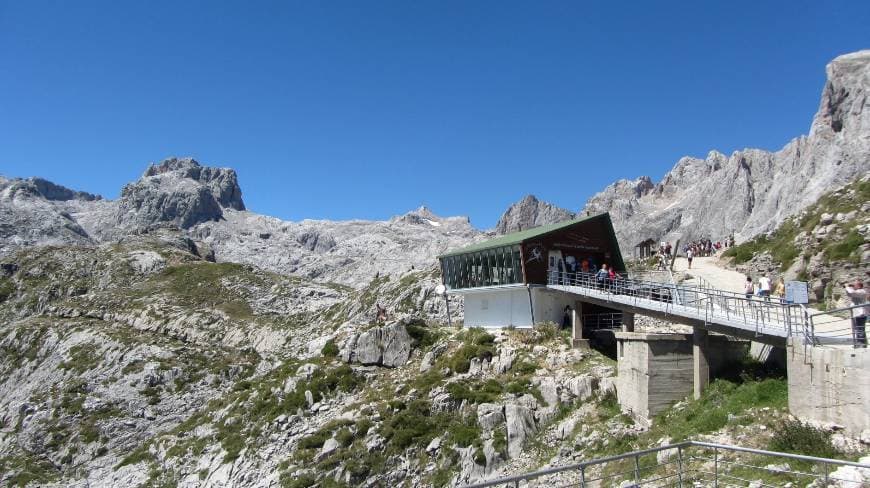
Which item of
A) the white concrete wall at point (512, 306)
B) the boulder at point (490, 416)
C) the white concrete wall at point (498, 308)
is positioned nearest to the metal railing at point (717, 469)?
the boulder at point (490, 416)

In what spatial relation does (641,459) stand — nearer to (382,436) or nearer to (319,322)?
(382,436)

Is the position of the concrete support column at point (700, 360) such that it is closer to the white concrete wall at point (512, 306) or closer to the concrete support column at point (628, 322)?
the concrete support column at point (628, 322)

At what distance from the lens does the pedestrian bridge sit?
2223cm

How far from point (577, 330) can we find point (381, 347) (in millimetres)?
15139

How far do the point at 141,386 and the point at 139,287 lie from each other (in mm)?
43093

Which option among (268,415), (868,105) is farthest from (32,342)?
(868,105)

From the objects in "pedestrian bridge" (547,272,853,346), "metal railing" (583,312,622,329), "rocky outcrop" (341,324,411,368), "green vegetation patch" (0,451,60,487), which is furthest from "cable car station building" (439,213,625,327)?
"green vegetation patch" (0,451,60,487)

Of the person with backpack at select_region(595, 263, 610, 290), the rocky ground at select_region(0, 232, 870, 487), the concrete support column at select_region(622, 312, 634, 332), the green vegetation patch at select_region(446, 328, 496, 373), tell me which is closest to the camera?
the rocky ground at select_region(0, 232, 870, 487)

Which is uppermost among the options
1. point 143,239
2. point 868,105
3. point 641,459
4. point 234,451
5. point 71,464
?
point 868,105

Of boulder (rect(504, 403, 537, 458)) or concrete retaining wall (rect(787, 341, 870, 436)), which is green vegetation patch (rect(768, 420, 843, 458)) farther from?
boulder (rect(504, 403, 537, 458))

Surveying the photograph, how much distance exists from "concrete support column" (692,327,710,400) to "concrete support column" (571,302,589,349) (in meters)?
9.18

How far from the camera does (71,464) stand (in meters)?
50.8

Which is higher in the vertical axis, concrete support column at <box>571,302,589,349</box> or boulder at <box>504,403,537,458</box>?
concrete support column at <box>571,302,589,349</box>

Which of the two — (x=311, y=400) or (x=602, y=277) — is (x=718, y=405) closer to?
(x=602, y=277)
